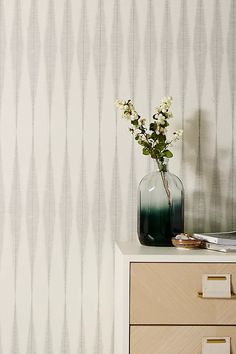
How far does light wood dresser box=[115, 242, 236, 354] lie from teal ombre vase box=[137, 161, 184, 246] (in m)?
0.21

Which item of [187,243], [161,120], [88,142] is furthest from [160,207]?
[88,142]

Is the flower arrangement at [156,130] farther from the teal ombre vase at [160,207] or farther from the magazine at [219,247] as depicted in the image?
the magazine at [219,247]

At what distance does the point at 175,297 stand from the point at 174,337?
0.12 meters

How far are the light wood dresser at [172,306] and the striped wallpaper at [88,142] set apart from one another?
1.45 ft

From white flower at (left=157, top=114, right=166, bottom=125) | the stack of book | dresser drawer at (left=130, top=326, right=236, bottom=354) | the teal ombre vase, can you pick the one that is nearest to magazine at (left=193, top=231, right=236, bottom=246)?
the stack of book

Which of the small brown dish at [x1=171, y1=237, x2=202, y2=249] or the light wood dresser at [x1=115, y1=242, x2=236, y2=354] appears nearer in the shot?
the light wood dresser at [x1=115, y1=242, x2=236, y2=354]

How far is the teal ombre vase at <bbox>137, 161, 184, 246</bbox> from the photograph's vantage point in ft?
6.57

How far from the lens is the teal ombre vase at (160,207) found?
78.8 inches

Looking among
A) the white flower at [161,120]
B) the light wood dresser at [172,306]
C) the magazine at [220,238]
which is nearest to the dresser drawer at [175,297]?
the light wood dresser at [172,306]

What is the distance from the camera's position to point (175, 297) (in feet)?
5.91

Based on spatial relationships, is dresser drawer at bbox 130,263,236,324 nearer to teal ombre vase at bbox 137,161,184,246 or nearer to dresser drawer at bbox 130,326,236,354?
dresser drawer at bbox 130,326,236,354

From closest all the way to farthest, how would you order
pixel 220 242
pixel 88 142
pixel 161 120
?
pixel 220 242 → pixel 161 120 → pixel 88 142

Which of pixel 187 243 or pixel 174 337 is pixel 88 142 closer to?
pixel 187 243

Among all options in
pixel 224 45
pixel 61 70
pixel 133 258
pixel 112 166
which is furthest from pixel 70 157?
pixel 224 45
